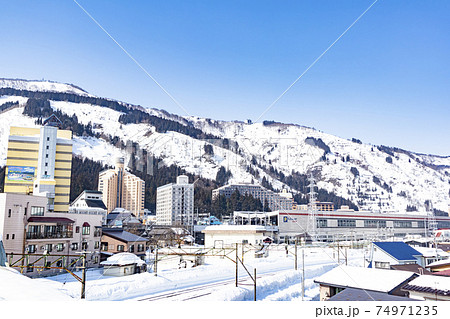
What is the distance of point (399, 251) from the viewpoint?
18.3 metres

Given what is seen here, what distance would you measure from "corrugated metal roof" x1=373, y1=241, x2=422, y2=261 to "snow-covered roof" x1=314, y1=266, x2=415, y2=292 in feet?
29.4

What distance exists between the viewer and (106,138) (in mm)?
124938

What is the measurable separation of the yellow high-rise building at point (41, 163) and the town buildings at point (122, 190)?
19.9m

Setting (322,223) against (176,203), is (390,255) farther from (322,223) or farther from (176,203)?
(176,203)

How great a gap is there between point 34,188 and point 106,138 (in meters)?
95.4

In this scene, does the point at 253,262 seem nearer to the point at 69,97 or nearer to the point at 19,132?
the point at 19,132

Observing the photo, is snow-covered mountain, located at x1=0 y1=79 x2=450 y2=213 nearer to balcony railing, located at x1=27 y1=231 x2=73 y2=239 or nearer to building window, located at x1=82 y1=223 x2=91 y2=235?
building window, located at x1=82 y1=223 x2=91 y2=235

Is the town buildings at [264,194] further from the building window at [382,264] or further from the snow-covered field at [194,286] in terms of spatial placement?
the snow-covered field at [194,286]

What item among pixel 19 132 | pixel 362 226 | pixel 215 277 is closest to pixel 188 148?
pixel 19 132

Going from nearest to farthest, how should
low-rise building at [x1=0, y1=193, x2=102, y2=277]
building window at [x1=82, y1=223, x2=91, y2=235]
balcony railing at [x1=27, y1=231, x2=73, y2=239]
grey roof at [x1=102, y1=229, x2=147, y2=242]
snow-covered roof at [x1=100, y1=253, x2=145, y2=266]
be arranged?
low-rise building at [x1=0, y1=193, x2=102, y2=277] → balcony railing at [x1=27, y1=231, x2=73, y2=239] → snow-covered roof at [x1=100, y1=253, x2=145, y2=266] → building window at [x1=82, y1=223, x2=91, y2=235] → grey roof at [x1=102, y1=229, x2=147, y2=242]

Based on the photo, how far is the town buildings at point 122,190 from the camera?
58906 millimetres

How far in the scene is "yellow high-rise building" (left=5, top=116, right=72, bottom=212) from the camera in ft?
118

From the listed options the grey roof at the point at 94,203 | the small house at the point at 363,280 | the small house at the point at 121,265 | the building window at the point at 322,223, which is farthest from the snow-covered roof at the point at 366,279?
the grey roof at the point at 94,203

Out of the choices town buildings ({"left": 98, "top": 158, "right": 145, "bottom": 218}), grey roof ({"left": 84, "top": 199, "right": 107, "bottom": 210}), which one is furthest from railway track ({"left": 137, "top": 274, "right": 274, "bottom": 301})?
town buildings ({"left": 98, "top": 158, "right": 145, "bottom": 218})
